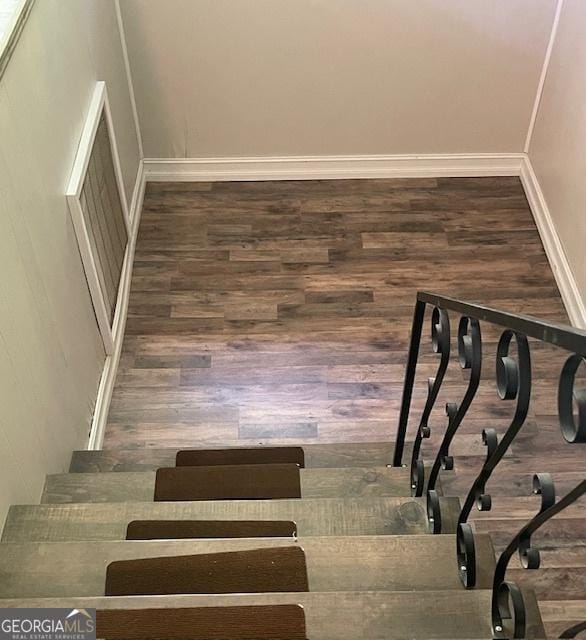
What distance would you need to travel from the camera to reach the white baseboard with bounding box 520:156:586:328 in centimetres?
320

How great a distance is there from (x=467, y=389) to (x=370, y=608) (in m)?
0.49

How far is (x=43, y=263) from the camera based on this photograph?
2.10 m

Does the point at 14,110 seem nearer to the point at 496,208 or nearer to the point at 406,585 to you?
the point at 406,585

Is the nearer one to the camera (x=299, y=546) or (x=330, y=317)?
(x=299, y=546)

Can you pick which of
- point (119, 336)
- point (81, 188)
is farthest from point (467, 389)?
point (119, 336)

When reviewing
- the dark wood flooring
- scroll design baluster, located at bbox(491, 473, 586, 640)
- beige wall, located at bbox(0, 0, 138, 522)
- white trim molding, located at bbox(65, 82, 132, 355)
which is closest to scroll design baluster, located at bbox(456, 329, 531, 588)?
scroll design baluster, located at bbox(491, 473, 586, 640)

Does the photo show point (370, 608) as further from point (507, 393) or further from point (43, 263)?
point (43, 263)

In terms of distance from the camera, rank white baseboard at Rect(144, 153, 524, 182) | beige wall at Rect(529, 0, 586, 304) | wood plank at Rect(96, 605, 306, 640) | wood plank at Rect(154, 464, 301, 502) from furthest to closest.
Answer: white baseboard at Rect(144, 153, 524, 182), beige wall at Rect(529, 0, 586, 304), wood plank at Rect(154, 464, 301, 502), wood plank at Rect(96, 605, 306, 640)

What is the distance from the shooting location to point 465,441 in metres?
2.77

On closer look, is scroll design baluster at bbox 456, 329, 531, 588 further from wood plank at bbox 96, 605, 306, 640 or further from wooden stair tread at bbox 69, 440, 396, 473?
wooden stair tread at bbox 69, 440, 396, 473

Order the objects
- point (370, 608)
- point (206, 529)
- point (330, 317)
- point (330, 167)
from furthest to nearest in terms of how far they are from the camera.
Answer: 1. point (330, 167)
2. point (330, 317)
3. point (206, 529)
4. point (370, 608)

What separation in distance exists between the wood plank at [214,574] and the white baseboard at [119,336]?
44.0 inches

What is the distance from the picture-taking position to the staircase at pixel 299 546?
4.31 feet

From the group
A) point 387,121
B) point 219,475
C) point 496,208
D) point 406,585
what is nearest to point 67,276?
point 219,475
